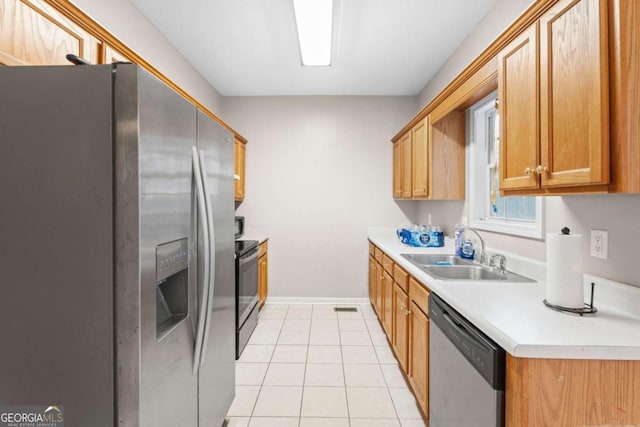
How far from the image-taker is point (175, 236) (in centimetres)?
117

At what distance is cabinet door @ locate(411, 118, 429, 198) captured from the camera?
2.90m

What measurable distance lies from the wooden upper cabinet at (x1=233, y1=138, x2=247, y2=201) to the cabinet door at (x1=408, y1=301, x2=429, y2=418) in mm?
2573

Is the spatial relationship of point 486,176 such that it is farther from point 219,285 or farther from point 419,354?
point 219,285

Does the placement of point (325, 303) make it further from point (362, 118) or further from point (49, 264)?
point (49, 264)

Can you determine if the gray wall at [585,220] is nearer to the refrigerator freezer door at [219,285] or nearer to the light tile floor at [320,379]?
the light tile floor at [320,379]

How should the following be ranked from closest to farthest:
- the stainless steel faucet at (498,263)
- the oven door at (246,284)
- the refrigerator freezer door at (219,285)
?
the refrigerator freezer door at (219,285) < the stainless steel faucet at (498,263) < the oven door at (246,284)

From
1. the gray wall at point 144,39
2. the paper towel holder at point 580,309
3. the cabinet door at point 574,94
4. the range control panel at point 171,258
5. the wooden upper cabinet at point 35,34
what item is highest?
the gray wall at point 144,39

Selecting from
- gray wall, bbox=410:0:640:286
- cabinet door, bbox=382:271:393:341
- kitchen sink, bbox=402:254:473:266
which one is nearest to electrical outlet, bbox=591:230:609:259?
gray wall, bbox=410:0:640:286

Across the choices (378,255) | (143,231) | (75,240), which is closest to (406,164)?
(378,255)

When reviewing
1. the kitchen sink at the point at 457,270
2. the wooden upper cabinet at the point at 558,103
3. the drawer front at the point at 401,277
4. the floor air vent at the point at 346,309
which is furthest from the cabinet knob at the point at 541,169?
the floor air vent at the point at 346,309

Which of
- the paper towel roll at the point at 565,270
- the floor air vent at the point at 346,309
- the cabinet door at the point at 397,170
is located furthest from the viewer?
the floor air vent at the point at 346,309

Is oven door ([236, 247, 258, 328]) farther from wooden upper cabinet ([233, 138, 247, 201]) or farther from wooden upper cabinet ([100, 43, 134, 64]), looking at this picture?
wooden upper cabinet ([100, 43, 134, 64])

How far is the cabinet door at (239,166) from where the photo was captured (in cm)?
376

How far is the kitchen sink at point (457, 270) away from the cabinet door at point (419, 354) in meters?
0.29
